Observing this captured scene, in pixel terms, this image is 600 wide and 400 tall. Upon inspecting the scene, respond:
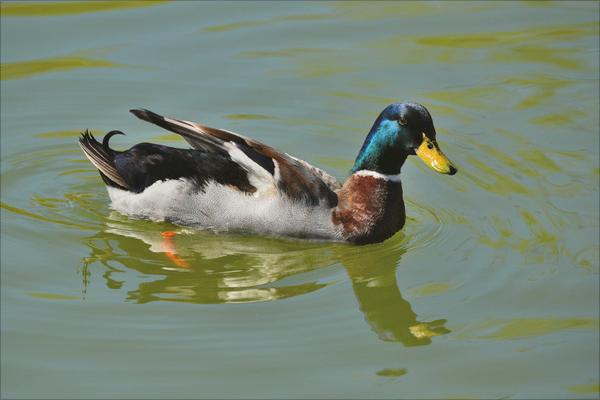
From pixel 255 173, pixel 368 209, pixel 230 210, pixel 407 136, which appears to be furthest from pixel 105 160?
pixel 407 136

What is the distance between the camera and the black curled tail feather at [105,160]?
8.41 meters

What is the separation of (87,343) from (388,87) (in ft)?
16.4

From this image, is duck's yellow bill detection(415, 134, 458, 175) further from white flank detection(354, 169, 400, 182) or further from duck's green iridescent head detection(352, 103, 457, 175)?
white flank detection(354, 169, 400, 182)

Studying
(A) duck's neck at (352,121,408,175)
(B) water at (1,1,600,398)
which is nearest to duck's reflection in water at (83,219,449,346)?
(B) water at (1,1,600,398)

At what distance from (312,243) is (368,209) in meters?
0.49

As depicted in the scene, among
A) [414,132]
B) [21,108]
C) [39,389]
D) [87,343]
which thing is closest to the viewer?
[39,389]

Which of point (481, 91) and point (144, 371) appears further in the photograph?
point (481, 91)

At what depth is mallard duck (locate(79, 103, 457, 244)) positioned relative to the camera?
804 cm

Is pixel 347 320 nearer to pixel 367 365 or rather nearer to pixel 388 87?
pixel 367 365

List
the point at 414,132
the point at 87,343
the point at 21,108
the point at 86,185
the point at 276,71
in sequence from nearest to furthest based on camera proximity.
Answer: the point at 87,343
the point at 414,132
the point at 86,185
the point at 21,108
the point at 276,71

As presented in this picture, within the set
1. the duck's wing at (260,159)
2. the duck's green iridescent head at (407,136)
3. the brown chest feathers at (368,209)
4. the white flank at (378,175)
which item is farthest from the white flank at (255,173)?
the duck's green iridescent head at (407,136)

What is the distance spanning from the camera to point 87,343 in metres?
6.61

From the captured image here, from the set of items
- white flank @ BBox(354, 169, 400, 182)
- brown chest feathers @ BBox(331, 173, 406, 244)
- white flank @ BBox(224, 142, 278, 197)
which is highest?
white flank @ BBox(224, 142, 278, 197)

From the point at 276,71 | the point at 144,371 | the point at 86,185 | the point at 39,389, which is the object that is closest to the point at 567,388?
the point at 144,371
